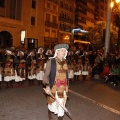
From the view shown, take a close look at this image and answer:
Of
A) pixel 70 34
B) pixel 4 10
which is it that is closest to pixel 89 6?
pixel 70 34

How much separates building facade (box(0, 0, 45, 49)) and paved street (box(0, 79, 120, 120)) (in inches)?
904

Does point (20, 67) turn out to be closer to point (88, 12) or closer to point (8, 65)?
point (8, 65)

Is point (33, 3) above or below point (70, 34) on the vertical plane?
above

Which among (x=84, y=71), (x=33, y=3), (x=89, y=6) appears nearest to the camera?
(x=84, y=71)

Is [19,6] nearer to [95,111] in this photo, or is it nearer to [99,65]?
[99,65]

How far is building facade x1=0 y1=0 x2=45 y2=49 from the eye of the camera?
34.1 meters

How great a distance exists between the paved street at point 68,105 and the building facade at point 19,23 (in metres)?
23.0

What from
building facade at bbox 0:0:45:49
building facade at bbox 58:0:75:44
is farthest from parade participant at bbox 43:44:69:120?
building facade at bbox 58:0:75:44

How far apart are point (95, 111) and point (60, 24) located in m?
42.1

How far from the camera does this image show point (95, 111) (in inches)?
299

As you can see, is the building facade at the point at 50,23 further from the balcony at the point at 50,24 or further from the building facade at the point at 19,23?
the building facade at the point at 19,23

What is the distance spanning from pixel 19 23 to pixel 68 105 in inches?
1127

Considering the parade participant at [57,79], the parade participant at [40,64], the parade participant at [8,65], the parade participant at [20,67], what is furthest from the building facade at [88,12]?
the parade participant at [57,79]

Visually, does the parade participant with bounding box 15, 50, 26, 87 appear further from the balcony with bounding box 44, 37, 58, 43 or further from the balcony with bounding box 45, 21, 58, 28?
the balcony with bounding box 45, 21, 58, 28
